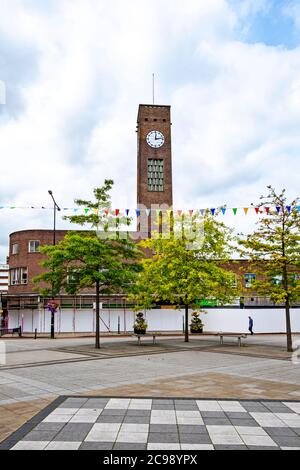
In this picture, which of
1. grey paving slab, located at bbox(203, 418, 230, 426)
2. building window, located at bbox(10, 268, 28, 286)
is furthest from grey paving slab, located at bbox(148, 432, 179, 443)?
building window, located at bbox(10, 268, 28, 286)

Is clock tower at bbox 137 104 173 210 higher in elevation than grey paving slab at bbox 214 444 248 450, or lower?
higher

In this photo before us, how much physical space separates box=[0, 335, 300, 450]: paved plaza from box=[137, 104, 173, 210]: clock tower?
4195 centimetres

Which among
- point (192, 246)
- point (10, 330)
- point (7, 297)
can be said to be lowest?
point (10, 330)

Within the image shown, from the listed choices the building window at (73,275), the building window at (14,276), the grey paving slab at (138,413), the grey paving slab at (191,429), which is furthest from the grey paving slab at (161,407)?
the building window at (14,276)

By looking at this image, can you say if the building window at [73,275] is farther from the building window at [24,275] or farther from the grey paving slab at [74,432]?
the building window at [24,275]

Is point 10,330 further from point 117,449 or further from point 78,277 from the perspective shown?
point 117,449

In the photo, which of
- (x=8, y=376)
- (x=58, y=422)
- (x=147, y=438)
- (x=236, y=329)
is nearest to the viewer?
(x=147, y=438)

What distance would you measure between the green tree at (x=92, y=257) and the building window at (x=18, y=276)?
2517 centimetres

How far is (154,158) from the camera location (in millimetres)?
58656

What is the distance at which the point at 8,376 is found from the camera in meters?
12.9

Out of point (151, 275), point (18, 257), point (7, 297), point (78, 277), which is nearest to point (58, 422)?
point (78, 277)

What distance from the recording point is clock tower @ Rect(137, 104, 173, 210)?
5719 centimetres

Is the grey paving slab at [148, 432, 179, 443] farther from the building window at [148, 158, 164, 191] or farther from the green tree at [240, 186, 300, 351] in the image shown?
the building window at [148, 158, 164, 191]
